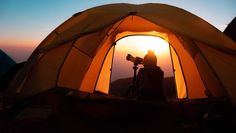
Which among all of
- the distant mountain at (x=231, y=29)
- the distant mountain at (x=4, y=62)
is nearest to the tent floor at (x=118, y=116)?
the distant mountain at (x=4, y=62)

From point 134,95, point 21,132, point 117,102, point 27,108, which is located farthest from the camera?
point 134,95

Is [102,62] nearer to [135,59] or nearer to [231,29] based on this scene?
[135,59]

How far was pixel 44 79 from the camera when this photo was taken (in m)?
6.73

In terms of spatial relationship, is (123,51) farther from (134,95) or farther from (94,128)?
(94,128)

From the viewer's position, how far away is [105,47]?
8.64 metres

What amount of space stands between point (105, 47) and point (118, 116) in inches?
113

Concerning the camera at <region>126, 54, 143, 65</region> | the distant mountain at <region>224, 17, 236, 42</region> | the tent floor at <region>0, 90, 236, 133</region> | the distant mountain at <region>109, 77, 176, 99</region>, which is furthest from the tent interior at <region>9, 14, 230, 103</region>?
the distant mountain at <region>224, 17, 236, 42</region>

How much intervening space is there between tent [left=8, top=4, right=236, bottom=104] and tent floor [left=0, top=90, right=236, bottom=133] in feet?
1.56

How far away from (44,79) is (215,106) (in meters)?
3.48

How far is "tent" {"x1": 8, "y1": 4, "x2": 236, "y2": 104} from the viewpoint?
20.6ft

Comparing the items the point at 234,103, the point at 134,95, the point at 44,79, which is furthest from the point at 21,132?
the point at 234,103

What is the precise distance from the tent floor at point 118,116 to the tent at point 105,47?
18.7 inches

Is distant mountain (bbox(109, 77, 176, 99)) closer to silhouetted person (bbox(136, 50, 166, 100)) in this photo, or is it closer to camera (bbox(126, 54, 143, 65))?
camera (bbox(126, 54, 143, 65))

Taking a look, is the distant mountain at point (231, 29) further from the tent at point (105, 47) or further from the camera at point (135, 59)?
the camera at point (135, 59)
